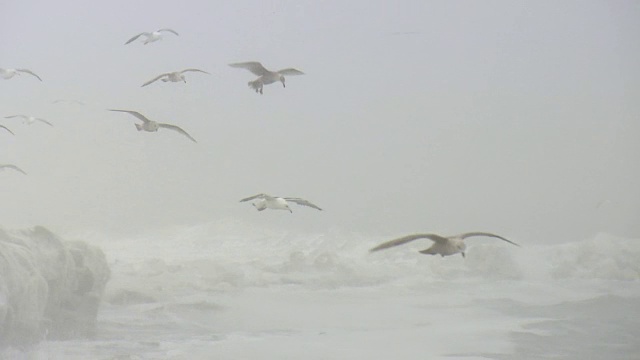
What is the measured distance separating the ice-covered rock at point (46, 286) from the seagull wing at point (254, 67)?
91cm

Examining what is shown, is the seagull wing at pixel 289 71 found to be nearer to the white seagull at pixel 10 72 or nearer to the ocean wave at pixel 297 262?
the ocean wave at pixel 297 262

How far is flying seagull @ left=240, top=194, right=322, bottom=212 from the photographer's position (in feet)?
9.62

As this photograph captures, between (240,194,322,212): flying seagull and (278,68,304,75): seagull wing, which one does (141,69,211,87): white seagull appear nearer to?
(278,68,304,75): seagull wing

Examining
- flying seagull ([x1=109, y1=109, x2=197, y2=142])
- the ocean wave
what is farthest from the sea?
flying seagull ([x1=109, y1=109, x2=197, y2=142])

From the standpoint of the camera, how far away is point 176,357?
2873 mm

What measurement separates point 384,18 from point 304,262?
102 cm

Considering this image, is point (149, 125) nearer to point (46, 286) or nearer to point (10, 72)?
point (10, 72)

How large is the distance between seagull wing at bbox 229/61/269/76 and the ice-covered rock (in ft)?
2.98

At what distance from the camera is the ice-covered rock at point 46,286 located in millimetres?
2826

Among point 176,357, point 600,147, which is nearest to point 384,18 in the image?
point 600,147

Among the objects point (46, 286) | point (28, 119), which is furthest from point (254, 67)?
point (46, 286)

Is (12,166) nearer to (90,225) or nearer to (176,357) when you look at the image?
(90,225)

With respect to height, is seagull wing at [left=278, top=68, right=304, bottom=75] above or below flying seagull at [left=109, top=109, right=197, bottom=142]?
above

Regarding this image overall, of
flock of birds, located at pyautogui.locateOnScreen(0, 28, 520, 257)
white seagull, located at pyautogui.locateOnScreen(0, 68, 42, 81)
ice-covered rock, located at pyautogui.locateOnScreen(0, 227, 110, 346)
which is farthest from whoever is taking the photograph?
white seagull, located at pyautogui.locateOnScreen(0, 68, 42, 81)
